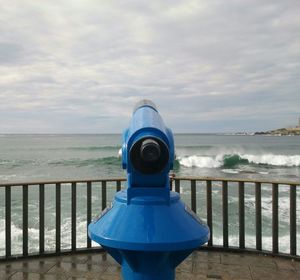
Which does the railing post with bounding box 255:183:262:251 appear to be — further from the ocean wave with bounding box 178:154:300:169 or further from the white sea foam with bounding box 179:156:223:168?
the white sea foam with bounding box 179:156:223:168

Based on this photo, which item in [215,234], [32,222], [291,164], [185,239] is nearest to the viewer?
[185,239]

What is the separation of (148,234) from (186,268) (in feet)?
Result: 7.55

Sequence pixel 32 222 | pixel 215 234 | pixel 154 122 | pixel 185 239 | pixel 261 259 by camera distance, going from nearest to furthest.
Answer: pixel 185 239
pixel 154 122
pixel 261 259
pixel 215 234
pixel 32 222

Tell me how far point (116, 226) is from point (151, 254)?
0.19 m

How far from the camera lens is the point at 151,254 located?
154cm

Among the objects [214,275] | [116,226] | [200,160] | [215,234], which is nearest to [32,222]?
[215,234]

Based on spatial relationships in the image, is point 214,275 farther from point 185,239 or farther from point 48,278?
point 185,239

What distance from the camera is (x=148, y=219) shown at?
154cm

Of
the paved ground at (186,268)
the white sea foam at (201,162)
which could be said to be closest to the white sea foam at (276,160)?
the white sea foam at (201,162)

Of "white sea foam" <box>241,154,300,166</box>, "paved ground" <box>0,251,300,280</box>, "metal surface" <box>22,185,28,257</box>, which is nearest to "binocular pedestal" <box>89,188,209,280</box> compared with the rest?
"paved ground" <box>0,251,300,280</box>

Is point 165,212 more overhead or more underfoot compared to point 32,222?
more overhead

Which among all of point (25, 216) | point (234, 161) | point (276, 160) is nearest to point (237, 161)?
point (234, 161)

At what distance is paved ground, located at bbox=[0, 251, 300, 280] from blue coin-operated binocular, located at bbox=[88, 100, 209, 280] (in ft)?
6.29

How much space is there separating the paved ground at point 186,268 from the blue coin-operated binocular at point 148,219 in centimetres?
192
